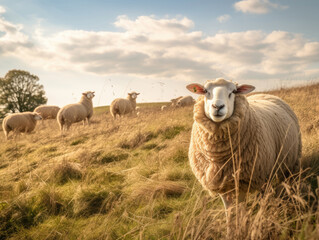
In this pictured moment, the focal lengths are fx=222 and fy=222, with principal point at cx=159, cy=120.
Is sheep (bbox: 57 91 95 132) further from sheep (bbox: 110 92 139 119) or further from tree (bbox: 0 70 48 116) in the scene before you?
tree (bbox: 0 70 48 116)

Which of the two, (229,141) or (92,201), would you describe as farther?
(92,201)

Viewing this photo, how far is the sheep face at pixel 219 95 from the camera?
7.20 feet

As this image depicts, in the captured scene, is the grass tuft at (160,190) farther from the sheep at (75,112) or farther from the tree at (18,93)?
the tree at (18,93)

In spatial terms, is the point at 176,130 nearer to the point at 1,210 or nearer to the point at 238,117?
the point at 238,117

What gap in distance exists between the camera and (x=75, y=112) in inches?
488

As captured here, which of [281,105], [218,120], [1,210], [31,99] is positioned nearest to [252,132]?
[218,120]

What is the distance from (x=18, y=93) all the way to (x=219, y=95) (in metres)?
30.7

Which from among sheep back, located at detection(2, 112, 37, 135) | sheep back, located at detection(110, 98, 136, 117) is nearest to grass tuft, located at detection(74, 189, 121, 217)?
sheep back, located at detection(2, 112, 37, 135)

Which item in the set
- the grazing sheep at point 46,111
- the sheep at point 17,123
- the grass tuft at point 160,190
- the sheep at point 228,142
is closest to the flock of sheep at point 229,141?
the sheep at point 228,142

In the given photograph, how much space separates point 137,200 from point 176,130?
11.3 feet

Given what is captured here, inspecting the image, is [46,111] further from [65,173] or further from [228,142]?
[228,142]

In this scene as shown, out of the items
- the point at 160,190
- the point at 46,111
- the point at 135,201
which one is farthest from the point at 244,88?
the point at 46,111

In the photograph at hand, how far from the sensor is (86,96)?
1378 cm

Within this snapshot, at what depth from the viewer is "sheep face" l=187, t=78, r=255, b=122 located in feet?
7.20
